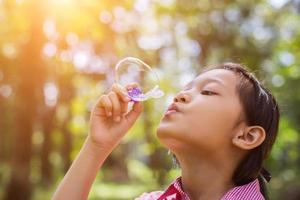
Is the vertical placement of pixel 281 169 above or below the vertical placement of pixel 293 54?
below

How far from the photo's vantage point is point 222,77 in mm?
1812

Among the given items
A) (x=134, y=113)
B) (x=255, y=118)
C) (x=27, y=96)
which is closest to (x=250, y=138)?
(x=255, y=118)

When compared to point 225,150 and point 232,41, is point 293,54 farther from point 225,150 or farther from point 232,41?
point 225,150

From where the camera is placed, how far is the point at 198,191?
69.1 inches

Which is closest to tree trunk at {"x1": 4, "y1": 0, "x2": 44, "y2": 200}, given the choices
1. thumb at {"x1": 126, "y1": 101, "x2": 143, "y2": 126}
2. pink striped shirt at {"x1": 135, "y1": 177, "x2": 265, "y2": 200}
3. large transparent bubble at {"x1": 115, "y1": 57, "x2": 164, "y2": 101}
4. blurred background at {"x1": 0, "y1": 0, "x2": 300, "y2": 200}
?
blurred background at {"x1": 0, "y1": 0, "x2": 300, "y2": 200}

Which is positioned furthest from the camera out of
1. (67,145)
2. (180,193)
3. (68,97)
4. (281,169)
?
(67,145)

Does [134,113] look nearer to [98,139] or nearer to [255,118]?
[98,139]

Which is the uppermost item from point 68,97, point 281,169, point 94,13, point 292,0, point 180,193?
point 292,0

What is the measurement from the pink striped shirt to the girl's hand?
0.74 ft

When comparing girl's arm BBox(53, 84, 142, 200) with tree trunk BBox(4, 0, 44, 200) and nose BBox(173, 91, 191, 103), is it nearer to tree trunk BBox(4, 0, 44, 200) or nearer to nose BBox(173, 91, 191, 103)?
nose BBox(173, 91, 191, 103)

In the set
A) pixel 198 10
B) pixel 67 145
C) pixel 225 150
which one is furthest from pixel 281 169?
pixel 225 150

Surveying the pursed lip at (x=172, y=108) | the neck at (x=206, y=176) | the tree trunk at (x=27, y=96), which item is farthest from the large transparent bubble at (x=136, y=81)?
the tree trunk at (x=27, y=96)

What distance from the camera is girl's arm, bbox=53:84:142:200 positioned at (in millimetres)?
1771

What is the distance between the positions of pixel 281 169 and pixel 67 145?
10.6m
